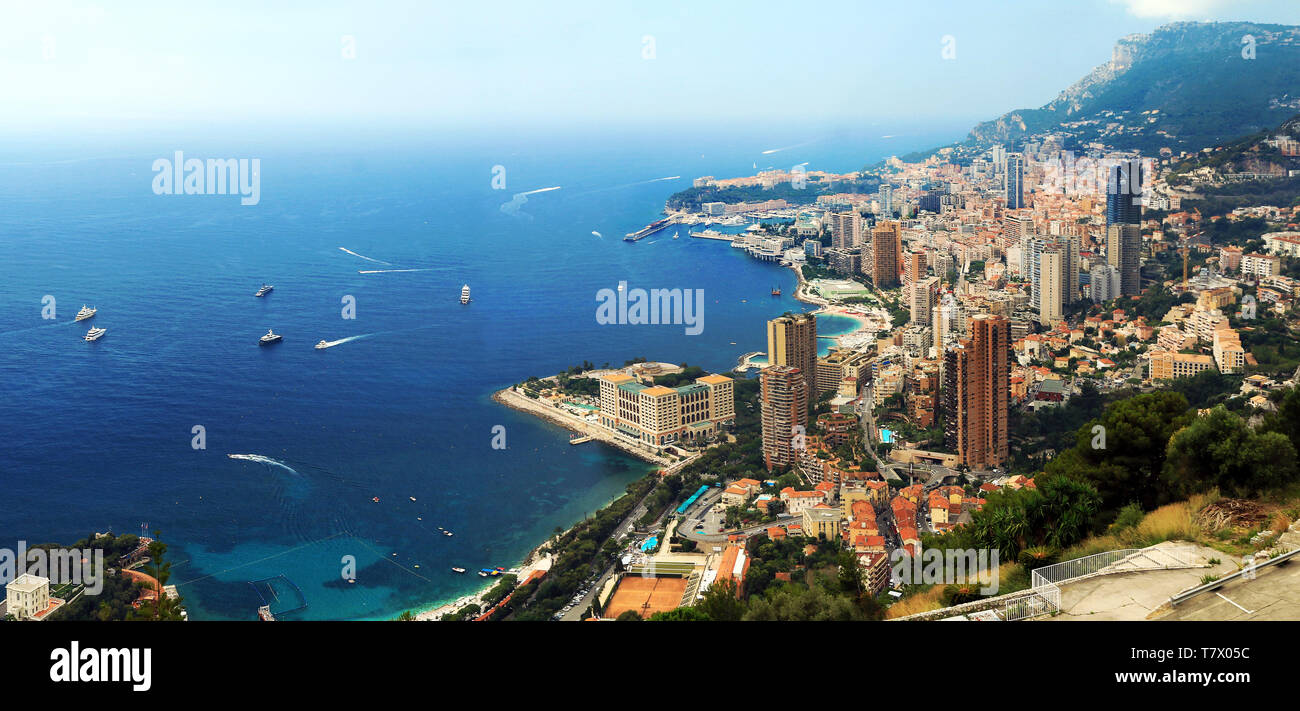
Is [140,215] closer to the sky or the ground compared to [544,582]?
closer to the sky

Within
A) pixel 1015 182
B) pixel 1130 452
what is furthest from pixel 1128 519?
pixel 1015 182

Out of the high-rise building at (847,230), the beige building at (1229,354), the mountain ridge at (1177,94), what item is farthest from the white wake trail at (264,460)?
the mountain ridge at (1177,94)

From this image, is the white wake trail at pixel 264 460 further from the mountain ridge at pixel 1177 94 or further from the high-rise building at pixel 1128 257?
the mountain ridge at pixel 1177 94

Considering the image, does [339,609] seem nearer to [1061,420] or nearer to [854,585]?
[854,585]

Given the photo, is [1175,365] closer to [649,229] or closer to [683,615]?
[683,615]

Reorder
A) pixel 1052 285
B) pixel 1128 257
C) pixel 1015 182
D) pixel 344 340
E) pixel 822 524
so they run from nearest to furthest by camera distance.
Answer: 1. pixel 822 524
2. pixel 344 340
3. pixel 1052 285
4. pixel 1128 257
5. pixel 1015 182
